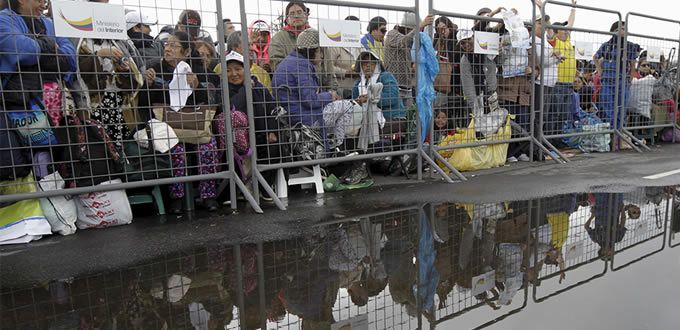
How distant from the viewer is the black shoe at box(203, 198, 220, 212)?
535 cm

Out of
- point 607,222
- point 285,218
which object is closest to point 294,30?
point 285,218

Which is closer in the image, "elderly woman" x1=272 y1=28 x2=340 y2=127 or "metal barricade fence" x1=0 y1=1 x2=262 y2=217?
"metal barricade fence" x1=0 y1=1 x2=262 y2=217

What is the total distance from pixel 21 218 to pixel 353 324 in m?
3.33

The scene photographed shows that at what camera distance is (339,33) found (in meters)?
5.72

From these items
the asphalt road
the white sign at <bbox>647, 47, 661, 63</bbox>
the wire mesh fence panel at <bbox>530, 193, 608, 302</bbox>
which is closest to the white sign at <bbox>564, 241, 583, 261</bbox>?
the wire mesh fence panel at <bbox>530, 193, 608, 302</bbox>

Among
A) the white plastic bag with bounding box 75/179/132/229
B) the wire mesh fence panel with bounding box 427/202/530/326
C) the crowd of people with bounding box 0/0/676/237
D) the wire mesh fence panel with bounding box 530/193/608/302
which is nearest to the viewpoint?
the wire mesh fence panel with bounding box 427/202/530/326

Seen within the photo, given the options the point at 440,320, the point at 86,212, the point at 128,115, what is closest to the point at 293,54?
the point at 128,115

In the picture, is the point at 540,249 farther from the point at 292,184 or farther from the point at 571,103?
the point at 571,103

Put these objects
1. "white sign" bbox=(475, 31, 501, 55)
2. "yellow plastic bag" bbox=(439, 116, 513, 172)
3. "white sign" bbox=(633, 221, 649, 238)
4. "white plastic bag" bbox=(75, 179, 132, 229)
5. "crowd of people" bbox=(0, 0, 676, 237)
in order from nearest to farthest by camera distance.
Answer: "white sign" bbox=(633, 221, 649, 238), "crowd of people" bbox=(0, 0, 676, 237), "white plastic bag" bbox=(75, 179, 132, 229), "white sign" bbox=(475, 31, 501, 55), "yellow plastic bag" bbox=(439, 116, 513, 172)

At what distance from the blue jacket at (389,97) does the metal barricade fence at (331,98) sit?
0.01m

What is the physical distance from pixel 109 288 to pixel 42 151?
2133mm

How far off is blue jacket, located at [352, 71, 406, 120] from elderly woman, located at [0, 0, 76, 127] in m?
3.35

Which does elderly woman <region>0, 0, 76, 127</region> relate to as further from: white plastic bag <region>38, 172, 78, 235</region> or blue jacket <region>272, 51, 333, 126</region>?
blue jacket <region>272, 51, 333, 126</region>

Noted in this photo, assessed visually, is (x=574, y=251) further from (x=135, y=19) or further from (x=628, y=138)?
(x=628, y=138)
